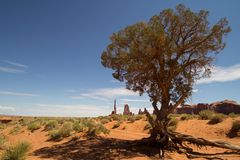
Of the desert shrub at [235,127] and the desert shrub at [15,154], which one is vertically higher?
the desert shrub at [235,127]

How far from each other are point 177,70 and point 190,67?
1695 millimetres

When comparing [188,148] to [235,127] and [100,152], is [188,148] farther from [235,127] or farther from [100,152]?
[235,127]

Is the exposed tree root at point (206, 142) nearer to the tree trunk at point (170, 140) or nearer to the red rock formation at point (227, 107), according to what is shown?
the tree trunk at point (170, 140)

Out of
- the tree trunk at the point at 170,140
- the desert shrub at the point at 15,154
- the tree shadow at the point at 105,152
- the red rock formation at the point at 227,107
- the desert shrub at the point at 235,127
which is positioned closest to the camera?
the desert shrub at the point at 15,154

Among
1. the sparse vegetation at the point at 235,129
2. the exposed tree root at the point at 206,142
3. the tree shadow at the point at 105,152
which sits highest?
the sparse vegetation at the point at 235,129

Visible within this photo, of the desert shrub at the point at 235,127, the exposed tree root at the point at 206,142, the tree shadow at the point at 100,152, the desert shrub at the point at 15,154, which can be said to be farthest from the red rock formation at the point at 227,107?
the desert shrub at the point at 15,154

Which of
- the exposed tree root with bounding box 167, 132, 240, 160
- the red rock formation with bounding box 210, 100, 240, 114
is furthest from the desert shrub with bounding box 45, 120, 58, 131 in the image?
the red rock formation with bounding box 210, 100, 240, 114

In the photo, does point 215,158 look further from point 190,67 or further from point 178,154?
point 190,67

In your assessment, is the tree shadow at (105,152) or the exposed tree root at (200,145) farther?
the exposed tree root at (200,145)

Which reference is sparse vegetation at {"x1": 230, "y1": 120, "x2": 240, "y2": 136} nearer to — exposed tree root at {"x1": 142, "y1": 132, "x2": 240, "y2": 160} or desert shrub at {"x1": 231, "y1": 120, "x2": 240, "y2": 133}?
desert shrub at {"x1": 231, "y1": 120, "x2": 240, "y2": 133}

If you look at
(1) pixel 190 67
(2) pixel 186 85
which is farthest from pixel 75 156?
(1) pixel 190 67

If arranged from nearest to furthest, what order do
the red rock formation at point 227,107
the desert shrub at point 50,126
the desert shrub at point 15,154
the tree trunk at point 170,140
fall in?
the desert shrub at point 15,154 < the tree trunk at point 170,140 < the desert shrub at point 50,126 < the red rock formation at point 227,107

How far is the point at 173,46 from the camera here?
13.7 meters

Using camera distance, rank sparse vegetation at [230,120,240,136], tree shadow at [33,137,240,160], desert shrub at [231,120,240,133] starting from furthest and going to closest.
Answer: desert shrub at [231,120,240,133]
sparse vegetation at [230,120,240,136]
tree shadow at [33,137,240,160]
